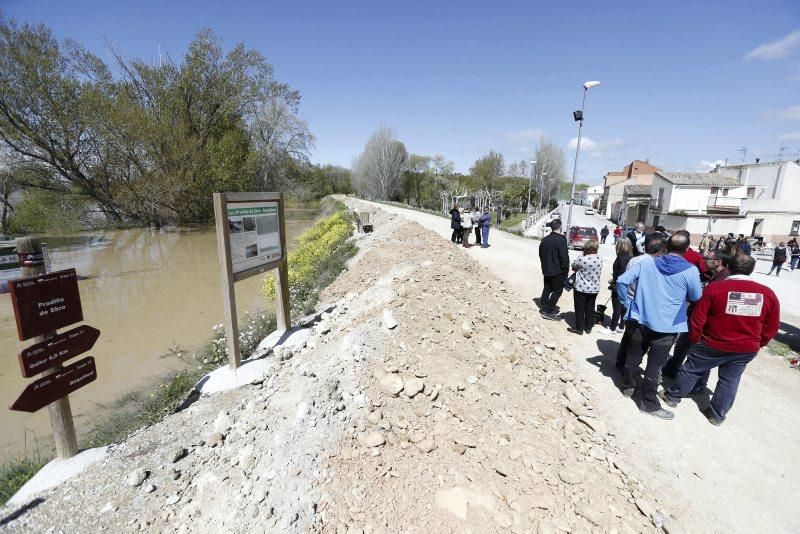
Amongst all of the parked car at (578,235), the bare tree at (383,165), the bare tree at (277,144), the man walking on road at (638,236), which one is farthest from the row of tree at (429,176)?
the man walking on road at (638,236)

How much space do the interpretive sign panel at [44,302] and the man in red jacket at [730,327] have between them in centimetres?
595

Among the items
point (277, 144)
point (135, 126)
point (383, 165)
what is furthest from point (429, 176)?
point (135, 126)

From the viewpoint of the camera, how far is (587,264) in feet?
17.3

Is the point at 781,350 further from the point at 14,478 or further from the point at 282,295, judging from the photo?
the point at 14,478

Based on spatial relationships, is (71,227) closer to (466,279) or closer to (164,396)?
(164,396)

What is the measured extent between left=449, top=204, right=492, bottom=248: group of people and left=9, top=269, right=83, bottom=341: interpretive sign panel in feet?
34.7

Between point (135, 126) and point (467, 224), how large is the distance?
23669mm

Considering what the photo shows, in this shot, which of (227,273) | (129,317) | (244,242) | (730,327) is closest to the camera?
(730,327)

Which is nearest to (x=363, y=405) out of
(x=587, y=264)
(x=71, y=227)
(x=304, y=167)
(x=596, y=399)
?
(x=596, y=399)

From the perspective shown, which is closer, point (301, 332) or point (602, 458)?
point (602, 458)

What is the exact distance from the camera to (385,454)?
2928 millimetres

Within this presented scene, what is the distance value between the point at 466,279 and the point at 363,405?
11.2ft

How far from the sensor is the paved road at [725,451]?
2.82 metres

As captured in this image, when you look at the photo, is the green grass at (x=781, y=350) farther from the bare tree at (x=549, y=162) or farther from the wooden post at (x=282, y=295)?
the bare tree at (x=549, y=162)
